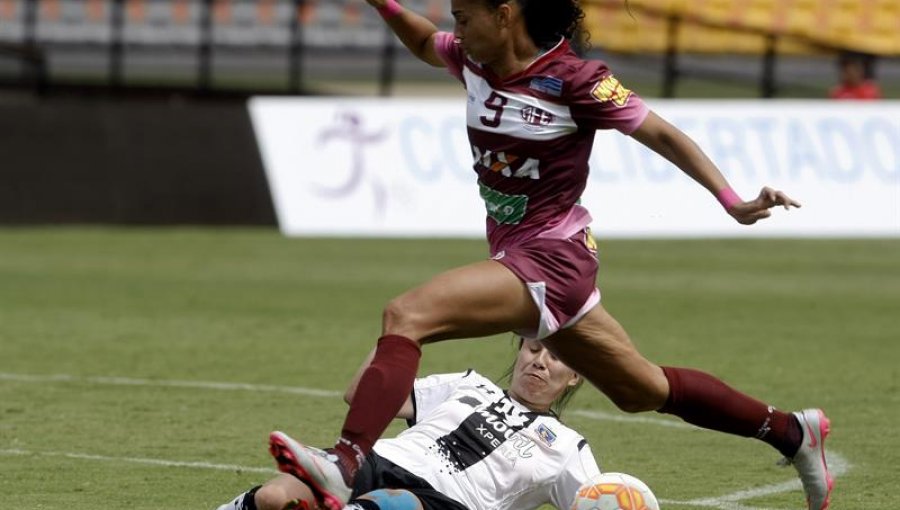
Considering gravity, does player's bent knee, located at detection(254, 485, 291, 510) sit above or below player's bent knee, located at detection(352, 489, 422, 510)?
above

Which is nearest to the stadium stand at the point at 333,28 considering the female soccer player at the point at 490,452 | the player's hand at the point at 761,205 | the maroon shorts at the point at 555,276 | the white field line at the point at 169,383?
the white field line at the point at 169,383

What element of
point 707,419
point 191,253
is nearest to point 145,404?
point 707,419

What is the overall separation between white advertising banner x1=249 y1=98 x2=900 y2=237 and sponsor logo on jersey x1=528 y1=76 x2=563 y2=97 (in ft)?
40.0

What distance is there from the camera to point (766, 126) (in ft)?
60.5

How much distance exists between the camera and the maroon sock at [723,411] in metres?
6.22

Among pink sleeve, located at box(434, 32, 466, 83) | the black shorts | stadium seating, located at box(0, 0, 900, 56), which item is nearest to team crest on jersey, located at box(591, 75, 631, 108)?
pink sleeve, located at box(434, 32, 466, 83)

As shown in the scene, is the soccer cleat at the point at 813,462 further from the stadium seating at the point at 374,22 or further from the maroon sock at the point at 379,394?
the stadium seating at the point at 374,22

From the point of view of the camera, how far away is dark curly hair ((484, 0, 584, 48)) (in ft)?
19.3

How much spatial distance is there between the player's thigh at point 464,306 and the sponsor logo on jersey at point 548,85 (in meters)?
0.64

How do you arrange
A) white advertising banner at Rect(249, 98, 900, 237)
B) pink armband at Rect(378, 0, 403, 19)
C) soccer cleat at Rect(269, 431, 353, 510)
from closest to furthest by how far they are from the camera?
1. soccer cleat at Rect(269, 431, 353, 510)
2. pink armband at Rect(378, 0, 403, 19)
3. white advertising banner at Rect(249, 98, 900, 237)

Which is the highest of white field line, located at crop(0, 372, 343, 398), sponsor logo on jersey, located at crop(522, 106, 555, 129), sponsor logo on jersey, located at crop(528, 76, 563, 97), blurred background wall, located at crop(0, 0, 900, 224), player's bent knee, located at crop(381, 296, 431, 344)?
sponsor logo on jersey, located at crop(528, 76, 563, 97)

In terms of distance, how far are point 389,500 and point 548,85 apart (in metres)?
1.51

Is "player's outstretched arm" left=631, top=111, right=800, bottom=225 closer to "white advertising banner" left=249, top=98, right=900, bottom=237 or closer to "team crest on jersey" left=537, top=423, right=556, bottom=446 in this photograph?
"team crest on jersey" left=537, top=423, right=556, bottom=446

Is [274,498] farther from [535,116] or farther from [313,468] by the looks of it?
[535,116]
